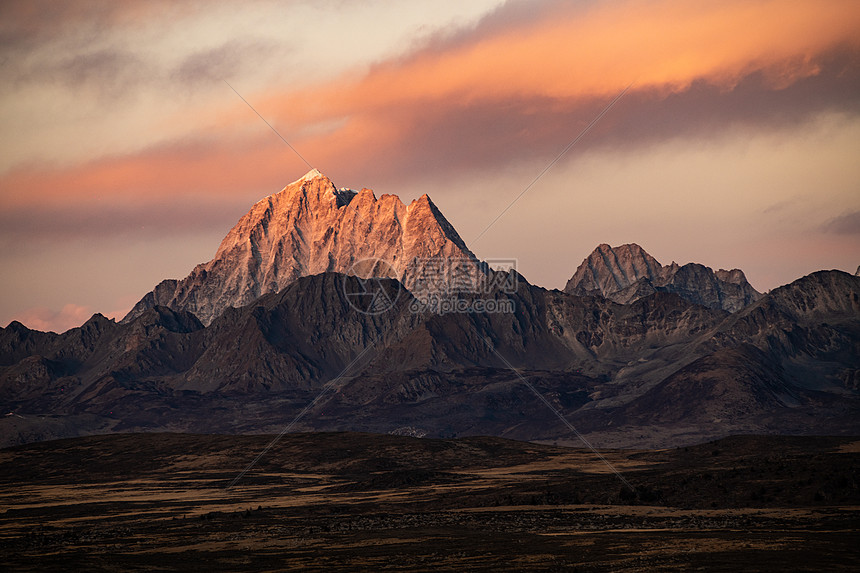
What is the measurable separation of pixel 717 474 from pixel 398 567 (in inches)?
2734

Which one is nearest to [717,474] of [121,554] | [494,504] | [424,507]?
[494,504]

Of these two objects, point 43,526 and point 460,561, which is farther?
point 43,526

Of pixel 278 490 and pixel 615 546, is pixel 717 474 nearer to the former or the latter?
pixel 615 546

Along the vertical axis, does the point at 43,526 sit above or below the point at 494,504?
above

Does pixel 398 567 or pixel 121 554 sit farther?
pixel 121 554

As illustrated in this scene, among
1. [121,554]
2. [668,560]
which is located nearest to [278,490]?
[121,554]

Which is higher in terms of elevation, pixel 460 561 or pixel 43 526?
pixel 43 526

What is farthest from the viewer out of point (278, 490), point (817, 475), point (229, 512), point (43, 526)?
point (278, 490)

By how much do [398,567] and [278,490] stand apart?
115082 millimetres

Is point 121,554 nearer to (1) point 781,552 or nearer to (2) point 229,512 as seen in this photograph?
(2) point 229,512

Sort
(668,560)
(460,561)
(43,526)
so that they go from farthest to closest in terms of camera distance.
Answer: (43,526) → (460,561) → (668,560)

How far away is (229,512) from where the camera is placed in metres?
144

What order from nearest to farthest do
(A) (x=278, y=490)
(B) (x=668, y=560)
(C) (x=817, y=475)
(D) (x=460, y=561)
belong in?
(B) (x=668, y=560) → (D) (x=460, y=561) → (C) (x=817, y=475) → (A) (x=278, y=490)

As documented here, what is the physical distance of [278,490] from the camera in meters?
194
